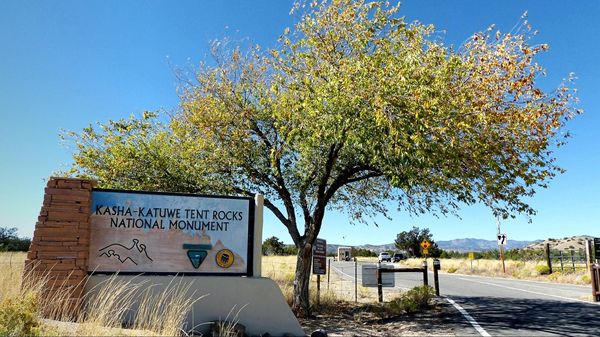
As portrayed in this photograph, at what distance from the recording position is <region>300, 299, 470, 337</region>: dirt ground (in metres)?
11.1

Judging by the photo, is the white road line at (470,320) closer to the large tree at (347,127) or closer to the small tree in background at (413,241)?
the large tree at (347,127)

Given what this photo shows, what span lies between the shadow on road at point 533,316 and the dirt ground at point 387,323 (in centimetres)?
75

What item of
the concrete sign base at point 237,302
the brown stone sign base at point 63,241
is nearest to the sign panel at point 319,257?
the concrete sign base at point 237,302

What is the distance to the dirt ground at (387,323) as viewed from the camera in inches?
437

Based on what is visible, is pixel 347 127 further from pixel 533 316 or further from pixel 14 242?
pixel 14 242

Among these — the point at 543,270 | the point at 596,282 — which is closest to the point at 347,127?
the point at 596,282

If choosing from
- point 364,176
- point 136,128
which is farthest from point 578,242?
point 136,128

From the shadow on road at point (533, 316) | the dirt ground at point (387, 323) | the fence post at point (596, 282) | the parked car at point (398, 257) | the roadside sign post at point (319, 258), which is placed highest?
the roadside sign post at point (319, 258)

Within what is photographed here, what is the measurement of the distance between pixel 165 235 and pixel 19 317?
10.8ft

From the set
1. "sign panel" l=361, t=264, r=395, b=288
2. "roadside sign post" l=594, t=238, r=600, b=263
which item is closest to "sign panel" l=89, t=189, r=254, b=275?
"sign panel" l=361, t=264, r=395, b=288

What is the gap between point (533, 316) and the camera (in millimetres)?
12750

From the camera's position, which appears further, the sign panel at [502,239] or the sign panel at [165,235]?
the sign panel at [502,239]

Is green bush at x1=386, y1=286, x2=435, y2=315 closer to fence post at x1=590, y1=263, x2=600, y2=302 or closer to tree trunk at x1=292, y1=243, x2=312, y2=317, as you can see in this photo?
tree trunk at x1=292, y1=243, x2=312, y2=317

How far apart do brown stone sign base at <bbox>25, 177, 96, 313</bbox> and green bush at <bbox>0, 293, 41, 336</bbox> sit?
0.91m
